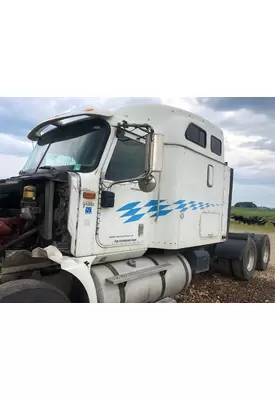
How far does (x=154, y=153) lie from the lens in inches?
125

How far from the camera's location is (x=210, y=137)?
5426 mm

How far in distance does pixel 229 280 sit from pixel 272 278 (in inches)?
59.1

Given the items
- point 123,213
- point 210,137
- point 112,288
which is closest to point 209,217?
point 210,137

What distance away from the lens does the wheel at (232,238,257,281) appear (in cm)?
676

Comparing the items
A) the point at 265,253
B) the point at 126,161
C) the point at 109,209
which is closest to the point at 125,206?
the point at 109,209

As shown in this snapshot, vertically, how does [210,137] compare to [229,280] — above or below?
above

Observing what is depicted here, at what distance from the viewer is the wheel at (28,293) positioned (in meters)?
2.57

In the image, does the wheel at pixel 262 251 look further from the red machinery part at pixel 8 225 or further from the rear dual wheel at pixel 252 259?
the red machinery part at pixel 8 225

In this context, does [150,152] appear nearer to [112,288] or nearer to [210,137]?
[112,288]

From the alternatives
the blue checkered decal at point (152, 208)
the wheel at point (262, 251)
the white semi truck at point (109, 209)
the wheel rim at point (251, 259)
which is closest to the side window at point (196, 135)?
the white semi truck at point (109, 209)

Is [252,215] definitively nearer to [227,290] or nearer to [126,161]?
[227,290]

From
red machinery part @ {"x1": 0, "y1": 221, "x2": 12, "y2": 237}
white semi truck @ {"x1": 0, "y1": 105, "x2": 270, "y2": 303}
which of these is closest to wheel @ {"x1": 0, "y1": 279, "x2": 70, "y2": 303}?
white semi truck @ {"x1": 0, "y1": 105, "x2": 270, "y2": 303}

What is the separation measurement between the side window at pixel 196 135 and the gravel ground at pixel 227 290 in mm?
2648

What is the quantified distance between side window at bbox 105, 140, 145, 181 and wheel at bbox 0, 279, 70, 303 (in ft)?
4.73
